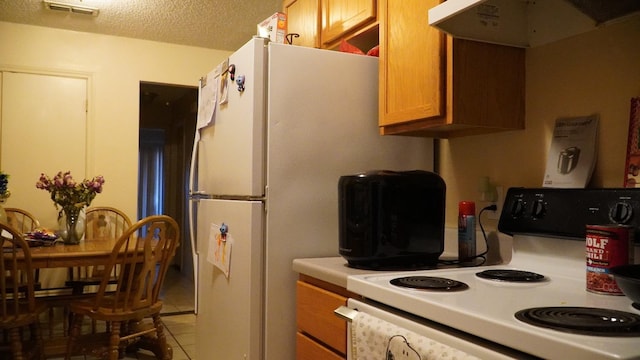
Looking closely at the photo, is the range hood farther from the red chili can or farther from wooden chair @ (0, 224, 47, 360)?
wooden chair @ (0, 224, 47, 360)

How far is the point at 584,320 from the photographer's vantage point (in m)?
0.87

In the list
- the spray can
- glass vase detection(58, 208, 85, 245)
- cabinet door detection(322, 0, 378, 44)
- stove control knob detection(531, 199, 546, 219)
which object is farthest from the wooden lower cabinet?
glass vase detection(58, 208, 85, 245)

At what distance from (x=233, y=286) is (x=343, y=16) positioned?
4.10 ft

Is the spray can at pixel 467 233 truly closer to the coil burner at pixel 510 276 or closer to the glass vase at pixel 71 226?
the coil burner at pixel 510 276

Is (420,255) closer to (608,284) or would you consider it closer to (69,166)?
(608,284)

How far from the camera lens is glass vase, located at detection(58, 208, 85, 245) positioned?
3.24 meters

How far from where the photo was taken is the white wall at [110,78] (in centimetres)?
405

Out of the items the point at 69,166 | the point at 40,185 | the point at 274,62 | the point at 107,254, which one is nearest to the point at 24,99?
the point at 69,166

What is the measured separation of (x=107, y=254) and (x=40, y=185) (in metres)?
1.00

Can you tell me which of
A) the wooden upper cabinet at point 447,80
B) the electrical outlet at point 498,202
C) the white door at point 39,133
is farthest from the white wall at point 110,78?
the electrical outlet at point 498,202

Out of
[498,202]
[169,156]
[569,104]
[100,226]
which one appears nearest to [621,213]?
[569,104]

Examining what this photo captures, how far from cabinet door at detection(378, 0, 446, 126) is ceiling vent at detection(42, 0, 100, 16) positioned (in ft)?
8.70

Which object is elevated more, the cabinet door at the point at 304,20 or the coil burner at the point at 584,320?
the cabinet door at the point at 304,20

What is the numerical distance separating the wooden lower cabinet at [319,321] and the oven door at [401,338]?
9 cm
